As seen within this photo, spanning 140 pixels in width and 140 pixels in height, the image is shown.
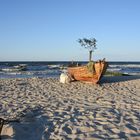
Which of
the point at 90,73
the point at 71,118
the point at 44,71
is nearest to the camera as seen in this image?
the point at 71,118

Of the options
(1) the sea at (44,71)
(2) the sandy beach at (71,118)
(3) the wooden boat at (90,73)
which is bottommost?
(1) the sea at (44,71)

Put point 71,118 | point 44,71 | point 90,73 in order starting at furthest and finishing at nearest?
1. point 44,71
2. point 90,73
3. point 71,118

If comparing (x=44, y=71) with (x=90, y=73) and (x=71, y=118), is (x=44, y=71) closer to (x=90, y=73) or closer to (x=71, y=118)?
(x=90, y=73)

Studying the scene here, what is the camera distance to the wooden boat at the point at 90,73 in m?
17.4

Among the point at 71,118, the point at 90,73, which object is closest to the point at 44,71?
the point at 90,73

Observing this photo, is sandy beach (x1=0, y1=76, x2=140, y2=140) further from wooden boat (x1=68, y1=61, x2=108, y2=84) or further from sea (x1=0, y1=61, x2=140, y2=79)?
sea (x1=0, y1=61, x2=140, y2=79)

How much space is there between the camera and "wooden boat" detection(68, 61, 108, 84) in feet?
57.0

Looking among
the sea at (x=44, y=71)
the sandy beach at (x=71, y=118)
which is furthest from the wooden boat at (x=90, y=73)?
the sandy beach at (x=71, y=118)

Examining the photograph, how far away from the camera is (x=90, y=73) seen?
17875 millimetres

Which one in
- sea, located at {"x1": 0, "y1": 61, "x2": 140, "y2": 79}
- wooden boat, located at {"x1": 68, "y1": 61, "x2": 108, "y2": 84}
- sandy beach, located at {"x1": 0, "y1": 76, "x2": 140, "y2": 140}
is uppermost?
wooden boat, located at {"x1": 68, "y1": 61, "x2": 108, "y2": 84}

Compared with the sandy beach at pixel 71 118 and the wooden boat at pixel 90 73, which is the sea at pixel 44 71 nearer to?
the wooden boat at pixel 90 73

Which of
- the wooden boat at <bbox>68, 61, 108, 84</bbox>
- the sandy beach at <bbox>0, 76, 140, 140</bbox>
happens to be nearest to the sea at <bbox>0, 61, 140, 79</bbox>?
the wooden boat at <bbox>68, 61, 108, 84</bbox>

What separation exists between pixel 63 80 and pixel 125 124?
37.1ft

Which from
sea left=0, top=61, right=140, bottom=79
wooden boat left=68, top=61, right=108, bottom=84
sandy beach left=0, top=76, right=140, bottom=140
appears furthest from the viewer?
sea left=0, top=61, right=140, bottom=79
